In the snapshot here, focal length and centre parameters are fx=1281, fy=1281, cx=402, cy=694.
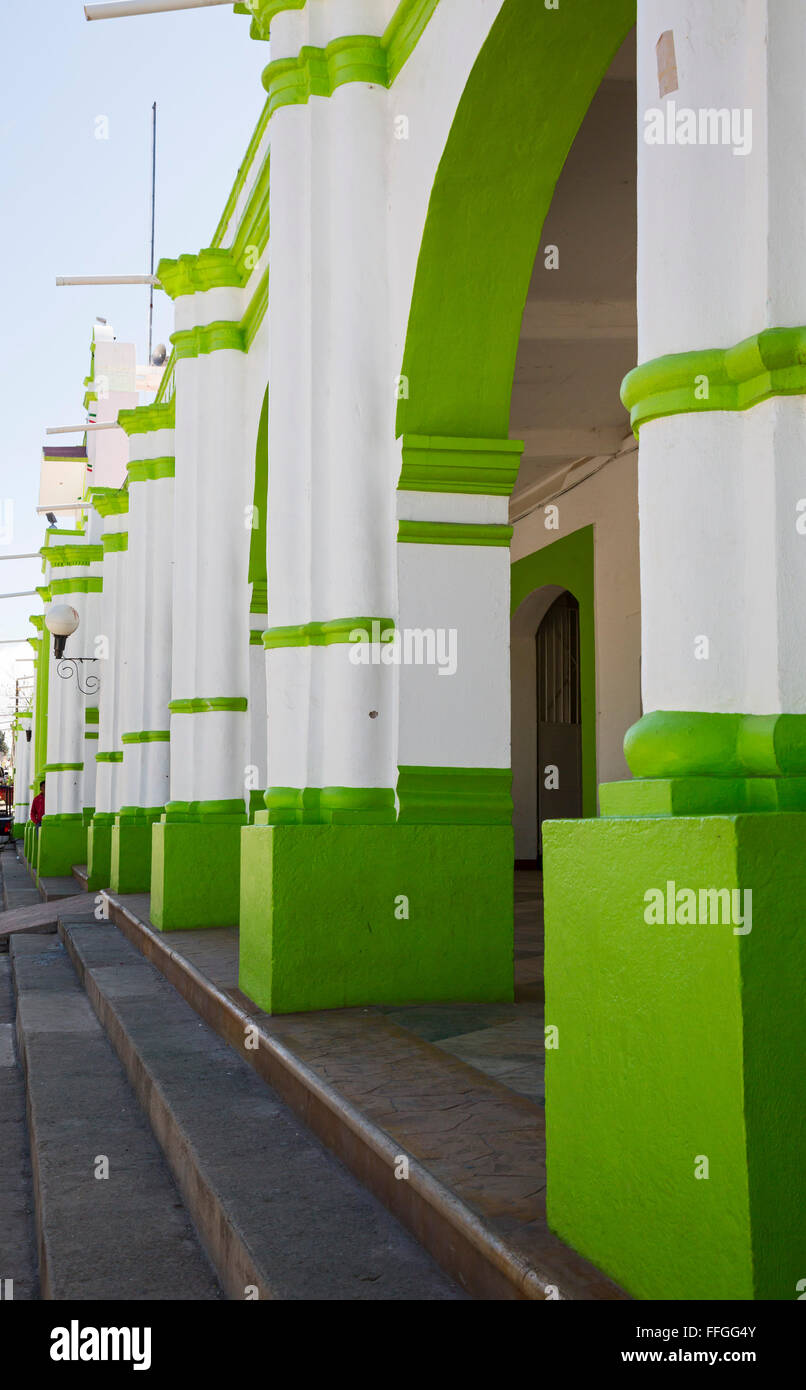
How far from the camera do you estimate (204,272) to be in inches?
348

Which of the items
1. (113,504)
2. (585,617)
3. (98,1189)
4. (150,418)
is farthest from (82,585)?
(98,1189)

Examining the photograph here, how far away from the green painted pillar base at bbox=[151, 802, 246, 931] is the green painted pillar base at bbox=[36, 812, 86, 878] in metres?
8.33

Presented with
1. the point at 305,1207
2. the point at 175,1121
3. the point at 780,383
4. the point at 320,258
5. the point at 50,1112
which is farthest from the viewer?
the point at 320,258

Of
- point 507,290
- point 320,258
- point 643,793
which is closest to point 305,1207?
point 643,793

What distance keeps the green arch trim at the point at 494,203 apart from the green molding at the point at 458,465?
6 centimetres

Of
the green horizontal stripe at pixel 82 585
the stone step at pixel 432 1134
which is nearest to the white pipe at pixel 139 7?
the stone step at pixel 432 1134

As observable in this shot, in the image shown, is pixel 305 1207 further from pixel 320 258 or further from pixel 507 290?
pixel 320 258

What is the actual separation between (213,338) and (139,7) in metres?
2.20

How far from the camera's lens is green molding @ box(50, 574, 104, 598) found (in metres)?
17.8

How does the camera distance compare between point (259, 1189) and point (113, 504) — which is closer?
point (259, 1189)

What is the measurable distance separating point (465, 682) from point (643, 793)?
3.00 metres

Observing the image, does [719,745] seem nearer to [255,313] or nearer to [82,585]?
[255,313]

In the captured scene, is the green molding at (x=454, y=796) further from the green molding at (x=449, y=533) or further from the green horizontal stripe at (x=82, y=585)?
the green horizontal stripe at (x=82, y=585)
